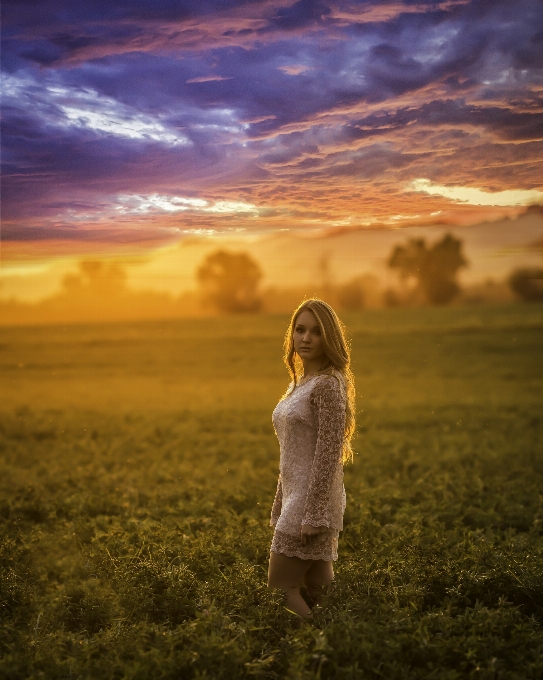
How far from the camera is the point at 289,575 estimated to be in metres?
5.14

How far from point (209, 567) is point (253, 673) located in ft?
6.87

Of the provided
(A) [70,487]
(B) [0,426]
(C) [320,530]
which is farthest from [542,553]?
(B) [0,426]

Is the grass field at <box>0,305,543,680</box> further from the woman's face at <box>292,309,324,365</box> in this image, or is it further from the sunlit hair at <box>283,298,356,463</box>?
the woman's face at <box>292,309,324,365</box>

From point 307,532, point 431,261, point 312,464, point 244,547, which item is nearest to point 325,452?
point 312,464

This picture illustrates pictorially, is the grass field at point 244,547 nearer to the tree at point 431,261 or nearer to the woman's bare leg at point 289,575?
the woman's bare leg at point 289,575

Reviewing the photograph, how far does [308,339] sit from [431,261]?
92.8 feet

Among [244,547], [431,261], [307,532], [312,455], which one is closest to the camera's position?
[307,532]

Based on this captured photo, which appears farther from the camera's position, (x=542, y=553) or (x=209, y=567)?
(x=542, y=553)

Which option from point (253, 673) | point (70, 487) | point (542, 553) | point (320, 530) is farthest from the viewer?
point (70, 487)

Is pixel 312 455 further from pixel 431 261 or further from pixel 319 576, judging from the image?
pixel 431 261

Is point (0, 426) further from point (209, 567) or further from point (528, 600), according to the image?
point (528, 600)

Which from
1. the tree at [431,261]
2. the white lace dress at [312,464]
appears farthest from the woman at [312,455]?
the tree at [431,261]

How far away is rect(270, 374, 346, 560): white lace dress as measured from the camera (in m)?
4.89

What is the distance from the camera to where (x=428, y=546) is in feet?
22.7
